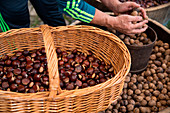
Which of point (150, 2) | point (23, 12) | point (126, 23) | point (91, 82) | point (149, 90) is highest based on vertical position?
point (23, 12)

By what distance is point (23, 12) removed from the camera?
198cm

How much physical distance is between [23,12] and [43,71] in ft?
2.63

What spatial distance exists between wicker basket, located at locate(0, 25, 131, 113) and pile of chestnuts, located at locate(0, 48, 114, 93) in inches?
4.2

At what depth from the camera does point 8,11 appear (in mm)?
1851

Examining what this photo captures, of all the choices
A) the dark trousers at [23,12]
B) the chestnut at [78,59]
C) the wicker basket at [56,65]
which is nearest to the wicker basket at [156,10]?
the dark trousers at [23,12]

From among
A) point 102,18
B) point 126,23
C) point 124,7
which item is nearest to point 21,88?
point 102,18

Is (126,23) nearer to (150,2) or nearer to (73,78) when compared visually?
(73,78)

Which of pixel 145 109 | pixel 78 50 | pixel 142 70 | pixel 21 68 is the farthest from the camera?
pixel 142 70

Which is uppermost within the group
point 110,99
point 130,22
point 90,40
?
point 130,22

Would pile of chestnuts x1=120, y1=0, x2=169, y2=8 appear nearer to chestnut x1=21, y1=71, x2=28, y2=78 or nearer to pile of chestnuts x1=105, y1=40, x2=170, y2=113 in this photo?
pile of chestnuts x1=105, y1=40, x2=170, y2=113

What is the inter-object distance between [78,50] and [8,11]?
0.94 metres

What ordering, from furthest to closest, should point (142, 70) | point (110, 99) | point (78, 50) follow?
1. point (142, 70)
2. point (78, 50)
3. point (110, 99)

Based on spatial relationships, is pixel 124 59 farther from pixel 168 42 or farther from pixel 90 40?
pixel 168 42

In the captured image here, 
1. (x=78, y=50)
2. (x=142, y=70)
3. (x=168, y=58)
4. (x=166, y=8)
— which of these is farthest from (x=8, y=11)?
(x=166, y=8)
